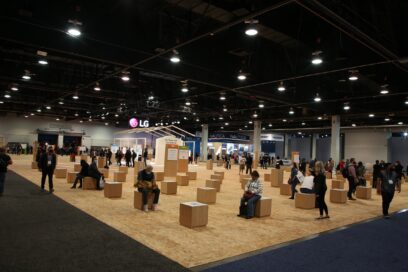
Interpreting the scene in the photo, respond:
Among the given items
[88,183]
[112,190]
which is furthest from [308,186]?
[88,183]

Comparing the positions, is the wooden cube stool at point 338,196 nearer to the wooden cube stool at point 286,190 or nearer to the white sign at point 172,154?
the wooden cube stool at point 286,190

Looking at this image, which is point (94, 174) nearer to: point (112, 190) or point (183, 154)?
point (112, 190)

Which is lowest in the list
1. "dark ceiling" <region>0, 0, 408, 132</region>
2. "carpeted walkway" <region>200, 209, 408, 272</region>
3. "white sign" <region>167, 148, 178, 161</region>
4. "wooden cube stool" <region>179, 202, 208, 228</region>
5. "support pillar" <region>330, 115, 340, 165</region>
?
"carpeted walkway" <region>200, 209, 408, 272</region>

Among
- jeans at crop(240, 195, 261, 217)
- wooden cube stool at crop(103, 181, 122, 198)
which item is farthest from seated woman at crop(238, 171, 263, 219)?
wooden cube stool at crop(103, 181, 122, 198)

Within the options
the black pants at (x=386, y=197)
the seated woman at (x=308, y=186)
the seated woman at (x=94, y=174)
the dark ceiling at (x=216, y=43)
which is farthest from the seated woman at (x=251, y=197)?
the seated woman at (x=94, y=174)

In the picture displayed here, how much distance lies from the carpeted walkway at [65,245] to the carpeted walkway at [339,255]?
125 centimetres

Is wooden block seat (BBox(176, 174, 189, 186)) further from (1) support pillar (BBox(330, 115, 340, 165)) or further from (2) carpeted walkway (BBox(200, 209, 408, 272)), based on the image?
(1) support pillar (BBox(330, 115, 340, 165))

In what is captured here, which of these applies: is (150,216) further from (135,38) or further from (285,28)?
(285,28)

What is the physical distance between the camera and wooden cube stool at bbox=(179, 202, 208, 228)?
7383 millimetres

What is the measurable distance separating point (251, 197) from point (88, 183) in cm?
664

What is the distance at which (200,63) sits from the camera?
42.1ft

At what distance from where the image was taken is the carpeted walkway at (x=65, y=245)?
4.71m

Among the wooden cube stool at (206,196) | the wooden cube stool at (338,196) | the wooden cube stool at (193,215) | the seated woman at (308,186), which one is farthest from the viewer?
the wooden cube stool at (338,196)

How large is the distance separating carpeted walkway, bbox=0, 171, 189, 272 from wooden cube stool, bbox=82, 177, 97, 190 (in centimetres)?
393
